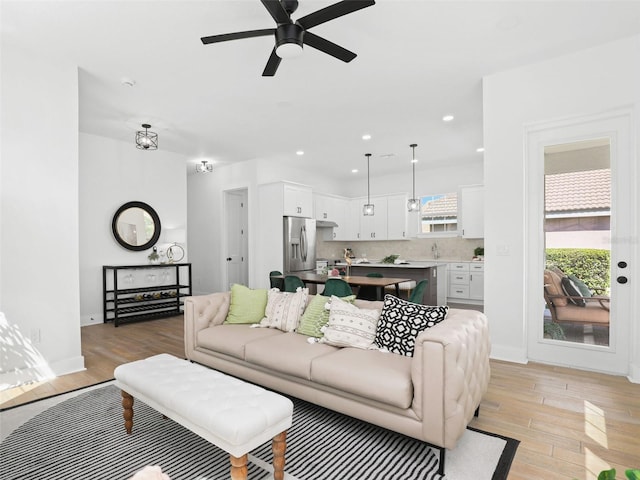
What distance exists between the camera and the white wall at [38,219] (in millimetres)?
3088

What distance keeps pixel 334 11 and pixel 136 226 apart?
518 centimetres

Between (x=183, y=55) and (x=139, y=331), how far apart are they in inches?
148

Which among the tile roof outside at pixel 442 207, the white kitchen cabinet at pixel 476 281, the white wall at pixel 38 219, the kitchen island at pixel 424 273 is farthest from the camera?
the tile roof outside at pixel 442 207

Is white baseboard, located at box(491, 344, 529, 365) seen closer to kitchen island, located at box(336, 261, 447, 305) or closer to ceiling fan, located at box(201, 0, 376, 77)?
kitchen island, located at box(336, 261, 447, 305)

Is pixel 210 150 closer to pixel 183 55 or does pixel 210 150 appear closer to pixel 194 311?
pixel 183 55

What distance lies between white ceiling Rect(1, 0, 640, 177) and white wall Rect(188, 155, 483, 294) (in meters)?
1.72

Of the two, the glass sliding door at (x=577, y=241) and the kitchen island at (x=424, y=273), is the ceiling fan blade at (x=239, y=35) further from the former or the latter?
the kitchen island at (x=424, y=273)

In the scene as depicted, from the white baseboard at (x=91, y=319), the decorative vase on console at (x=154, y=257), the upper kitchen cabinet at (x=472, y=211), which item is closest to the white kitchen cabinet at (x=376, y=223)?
the upper kitchen cabinet at (x=472, y=211)

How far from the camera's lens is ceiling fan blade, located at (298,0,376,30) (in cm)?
207

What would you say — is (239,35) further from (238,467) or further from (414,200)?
(414,200)

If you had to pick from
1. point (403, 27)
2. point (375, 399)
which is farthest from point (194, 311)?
point (403, 27)

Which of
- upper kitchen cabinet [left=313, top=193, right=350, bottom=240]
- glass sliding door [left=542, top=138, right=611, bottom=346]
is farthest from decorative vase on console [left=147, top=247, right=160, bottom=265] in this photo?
glass sliding door [left=542, top=138, right=611, bottom=346]

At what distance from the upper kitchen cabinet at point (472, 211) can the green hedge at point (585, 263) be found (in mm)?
3663

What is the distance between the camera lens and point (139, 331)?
502 cm
